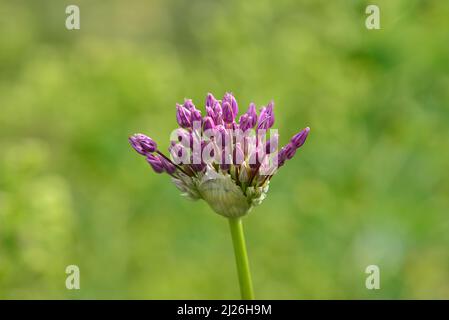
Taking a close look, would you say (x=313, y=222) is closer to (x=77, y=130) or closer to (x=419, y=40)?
(x=419, y=40)

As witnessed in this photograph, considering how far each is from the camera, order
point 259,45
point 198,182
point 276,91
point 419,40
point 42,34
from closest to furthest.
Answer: point 198,182 < point 419,40 < point 276,91 < point 259,45 < point 42,34

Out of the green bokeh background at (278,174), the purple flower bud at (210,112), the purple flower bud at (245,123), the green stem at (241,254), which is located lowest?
the green stem at (241,254)

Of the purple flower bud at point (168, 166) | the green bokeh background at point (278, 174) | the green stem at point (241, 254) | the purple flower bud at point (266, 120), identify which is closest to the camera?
the green stem at point (241, 254)

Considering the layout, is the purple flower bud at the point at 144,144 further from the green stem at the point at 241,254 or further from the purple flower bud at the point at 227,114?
the green stem at the point at 241,254

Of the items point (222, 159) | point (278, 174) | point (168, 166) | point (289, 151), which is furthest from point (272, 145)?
point (278, 174)

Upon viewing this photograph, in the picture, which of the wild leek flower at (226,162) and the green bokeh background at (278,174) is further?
the green bokeh background at (278,174)

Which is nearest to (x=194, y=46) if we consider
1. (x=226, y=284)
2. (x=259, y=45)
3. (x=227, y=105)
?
(x=259, y=45)

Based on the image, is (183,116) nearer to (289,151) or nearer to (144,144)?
(144,144)

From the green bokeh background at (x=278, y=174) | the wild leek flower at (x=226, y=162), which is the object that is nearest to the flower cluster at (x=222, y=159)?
the wild leek flower at (x=226, y=162)
